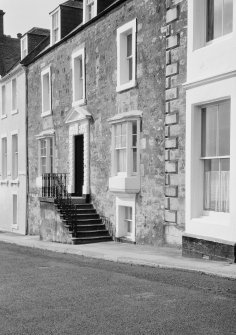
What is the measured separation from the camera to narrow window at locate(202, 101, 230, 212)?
37.2 feet

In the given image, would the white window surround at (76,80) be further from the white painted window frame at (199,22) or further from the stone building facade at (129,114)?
the white painted window frame at (199,22)

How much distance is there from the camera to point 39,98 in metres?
24.6

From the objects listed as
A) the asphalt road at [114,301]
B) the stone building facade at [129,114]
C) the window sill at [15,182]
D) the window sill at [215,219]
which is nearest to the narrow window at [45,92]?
the stone building facade at [129,114]

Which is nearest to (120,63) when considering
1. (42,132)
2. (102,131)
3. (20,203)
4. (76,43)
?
(102,131)

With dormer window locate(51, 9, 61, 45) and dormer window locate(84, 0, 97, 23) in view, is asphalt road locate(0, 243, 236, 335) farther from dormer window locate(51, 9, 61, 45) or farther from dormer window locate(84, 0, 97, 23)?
dormer window locate(51, 9, 61, 45)

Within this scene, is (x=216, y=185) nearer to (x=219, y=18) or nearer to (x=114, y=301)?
(x=219, y=18)

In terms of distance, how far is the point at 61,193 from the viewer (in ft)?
65.0

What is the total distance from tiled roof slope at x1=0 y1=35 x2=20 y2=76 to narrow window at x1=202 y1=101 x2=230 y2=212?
22347 millimetres

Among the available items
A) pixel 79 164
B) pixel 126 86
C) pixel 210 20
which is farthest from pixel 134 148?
pixel 210 20

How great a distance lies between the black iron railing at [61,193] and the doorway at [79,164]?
1.61 ft

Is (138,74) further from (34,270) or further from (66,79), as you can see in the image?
(34,270)

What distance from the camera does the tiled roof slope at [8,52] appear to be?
→ 32241 millimetres

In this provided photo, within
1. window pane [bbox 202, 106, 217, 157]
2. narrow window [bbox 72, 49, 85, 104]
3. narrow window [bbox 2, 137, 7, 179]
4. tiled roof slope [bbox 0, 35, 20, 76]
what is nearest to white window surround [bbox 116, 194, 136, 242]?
window pane [bbox 202, 106, 217, 157]

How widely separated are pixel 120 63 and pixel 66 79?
485 cm
